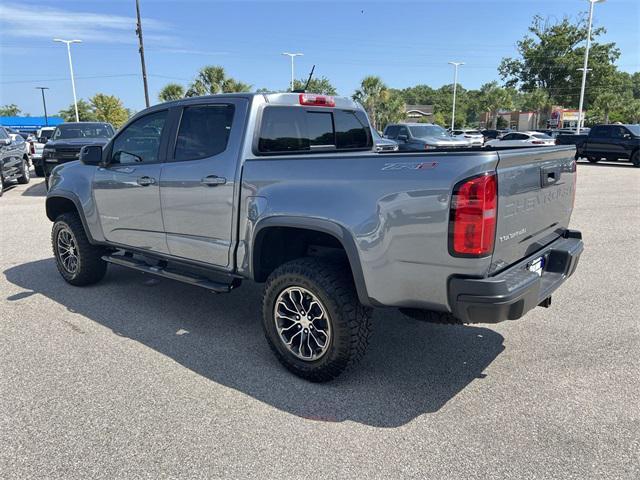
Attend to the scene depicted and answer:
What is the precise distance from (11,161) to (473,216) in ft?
46.9

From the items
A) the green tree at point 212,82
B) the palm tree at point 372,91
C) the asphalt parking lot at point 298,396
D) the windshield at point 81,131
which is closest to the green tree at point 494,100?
the palm tree at point 372,91

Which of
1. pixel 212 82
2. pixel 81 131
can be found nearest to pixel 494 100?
pixel 212 82

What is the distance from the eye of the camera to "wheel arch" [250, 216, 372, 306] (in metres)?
3.05

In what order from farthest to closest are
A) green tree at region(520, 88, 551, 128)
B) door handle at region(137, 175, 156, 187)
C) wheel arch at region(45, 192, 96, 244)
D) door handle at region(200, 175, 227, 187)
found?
1. green tree at region(520, 88, 551, 128)
2. wheel arch at region(45, 192, 96, 244)
3. door handle at region(137, 175, 156, 187)
4. door handle at region(200, 175, 227, 187)

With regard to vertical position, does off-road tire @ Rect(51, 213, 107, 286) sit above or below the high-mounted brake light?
below

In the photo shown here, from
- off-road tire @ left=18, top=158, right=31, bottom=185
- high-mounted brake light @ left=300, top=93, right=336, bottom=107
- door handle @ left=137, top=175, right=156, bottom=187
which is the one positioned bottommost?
off-road tire @ left=18, top=158, right=31, bottom=185

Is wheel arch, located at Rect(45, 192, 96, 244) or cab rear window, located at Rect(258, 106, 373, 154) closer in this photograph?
cab rear window, located at Rect(258, 106, 373, 154)

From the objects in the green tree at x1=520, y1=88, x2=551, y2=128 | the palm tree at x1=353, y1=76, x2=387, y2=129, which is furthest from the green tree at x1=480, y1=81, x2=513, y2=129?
the palm tree at x1=353, y1=76, x2=387, y2=129

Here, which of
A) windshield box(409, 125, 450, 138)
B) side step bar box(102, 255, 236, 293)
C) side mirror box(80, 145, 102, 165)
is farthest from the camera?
windshield box(409, 125, 450, 138)

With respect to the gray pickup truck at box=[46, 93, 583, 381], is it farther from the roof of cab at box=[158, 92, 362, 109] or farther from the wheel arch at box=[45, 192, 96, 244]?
the wheel arch at box=[45, 192, 96, 244]

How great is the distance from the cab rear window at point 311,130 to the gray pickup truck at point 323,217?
0.01 metres

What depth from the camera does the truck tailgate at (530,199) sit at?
9.12 feet

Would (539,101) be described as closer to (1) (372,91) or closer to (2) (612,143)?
(1) (372,91)

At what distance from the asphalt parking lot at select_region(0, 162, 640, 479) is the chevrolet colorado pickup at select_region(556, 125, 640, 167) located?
18.8 metres
